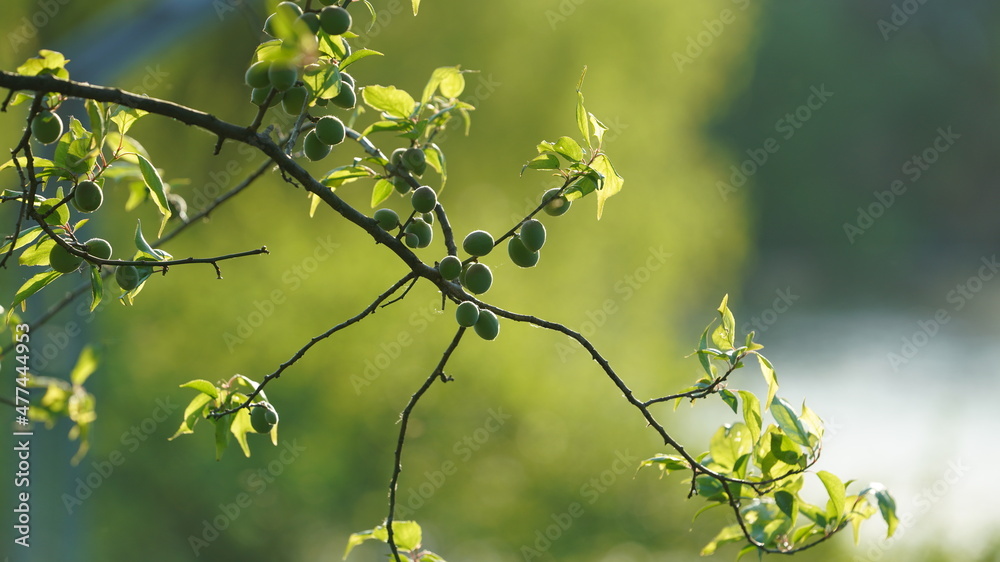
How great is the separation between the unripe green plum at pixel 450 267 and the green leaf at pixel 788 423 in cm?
21

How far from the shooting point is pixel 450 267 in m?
0.45

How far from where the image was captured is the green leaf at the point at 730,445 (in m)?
0.57

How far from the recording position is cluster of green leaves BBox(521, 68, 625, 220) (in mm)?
457

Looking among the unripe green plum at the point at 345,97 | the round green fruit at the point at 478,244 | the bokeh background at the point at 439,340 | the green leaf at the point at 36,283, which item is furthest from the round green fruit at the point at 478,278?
the bokeh background at the point at 439,340

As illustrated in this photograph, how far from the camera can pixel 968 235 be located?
28.2ft

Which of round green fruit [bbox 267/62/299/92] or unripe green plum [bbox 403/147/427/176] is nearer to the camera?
round green fruit [bbox 267/62/299/92]

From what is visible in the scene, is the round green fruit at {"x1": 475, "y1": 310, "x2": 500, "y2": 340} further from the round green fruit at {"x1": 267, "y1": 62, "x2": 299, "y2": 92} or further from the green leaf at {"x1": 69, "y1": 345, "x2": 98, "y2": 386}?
the green leaf at {"x1": 69, "y1": 345, "x2": 98, "y2": 386}

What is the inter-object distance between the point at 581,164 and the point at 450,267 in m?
0.09

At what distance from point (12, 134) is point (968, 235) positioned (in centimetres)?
902

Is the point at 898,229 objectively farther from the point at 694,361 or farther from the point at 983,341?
the point at 694,361

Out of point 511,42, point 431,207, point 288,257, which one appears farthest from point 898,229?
point 431,207

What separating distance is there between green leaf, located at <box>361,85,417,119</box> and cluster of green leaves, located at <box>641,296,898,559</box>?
0.75 feet

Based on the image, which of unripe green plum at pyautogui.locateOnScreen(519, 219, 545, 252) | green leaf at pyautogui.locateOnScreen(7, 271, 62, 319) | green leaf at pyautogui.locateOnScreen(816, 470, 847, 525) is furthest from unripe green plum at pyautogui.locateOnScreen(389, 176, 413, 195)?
green leaf at pyautogui.locateOnScreen(816, 470, 847, 525)

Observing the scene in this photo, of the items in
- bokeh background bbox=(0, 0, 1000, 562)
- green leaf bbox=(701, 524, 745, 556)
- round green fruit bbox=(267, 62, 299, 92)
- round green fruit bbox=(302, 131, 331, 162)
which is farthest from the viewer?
bokeh background bbox=(0, 0, 1000, 562)
